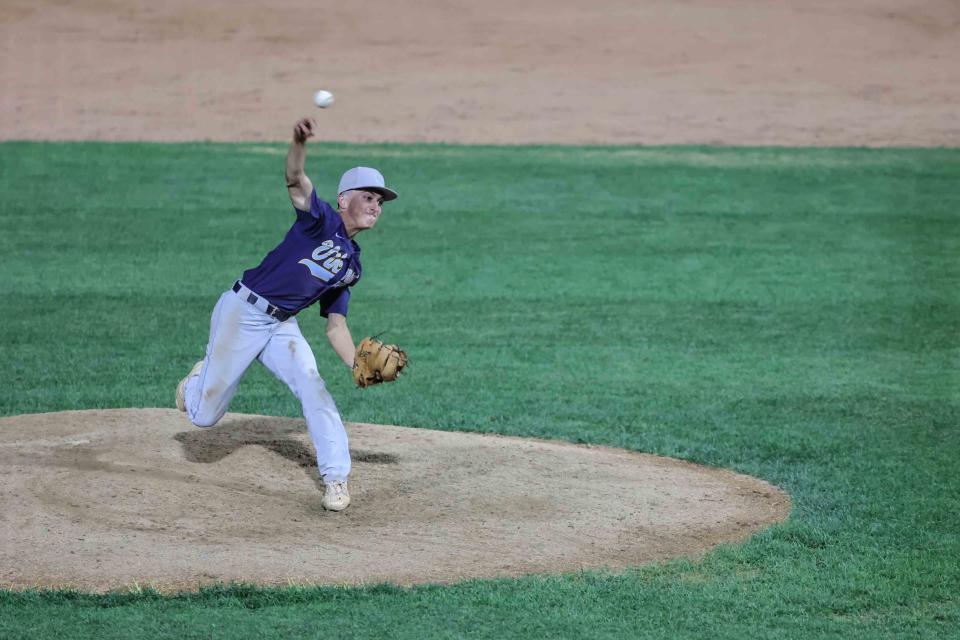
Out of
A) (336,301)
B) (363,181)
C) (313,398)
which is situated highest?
(363,181)

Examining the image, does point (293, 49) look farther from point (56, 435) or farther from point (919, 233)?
point (56, 435)

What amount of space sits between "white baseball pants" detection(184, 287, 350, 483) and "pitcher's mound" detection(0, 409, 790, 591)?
304 mm

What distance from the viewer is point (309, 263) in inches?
250

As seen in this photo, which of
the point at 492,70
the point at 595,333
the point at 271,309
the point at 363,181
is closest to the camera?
the point at 363,181

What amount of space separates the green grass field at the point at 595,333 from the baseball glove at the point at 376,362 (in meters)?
1.27

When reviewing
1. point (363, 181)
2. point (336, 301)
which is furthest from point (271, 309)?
point (363, 181)

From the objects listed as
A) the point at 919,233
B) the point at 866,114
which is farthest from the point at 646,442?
Answer: the point at 866,114

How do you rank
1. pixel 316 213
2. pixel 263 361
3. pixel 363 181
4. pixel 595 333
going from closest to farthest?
1. pixel 316 213
2. pixel 363 181
3. pixel 263 361
4. pixel 595 333

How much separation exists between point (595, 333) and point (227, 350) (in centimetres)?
439

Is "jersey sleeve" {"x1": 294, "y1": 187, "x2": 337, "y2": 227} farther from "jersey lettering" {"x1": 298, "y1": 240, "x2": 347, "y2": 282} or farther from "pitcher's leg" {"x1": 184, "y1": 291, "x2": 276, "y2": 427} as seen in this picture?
"pitcher's leg" {"x1": 184, "y1": 291, "x2": 276, "y2": 427}

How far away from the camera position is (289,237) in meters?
6.40

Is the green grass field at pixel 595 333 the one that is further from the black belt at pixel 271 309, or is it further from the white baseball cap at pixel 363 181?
the white baseball cap at pixel 363 181

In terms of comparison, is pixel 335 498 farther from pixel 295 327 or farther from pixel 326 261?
pixel 326 261

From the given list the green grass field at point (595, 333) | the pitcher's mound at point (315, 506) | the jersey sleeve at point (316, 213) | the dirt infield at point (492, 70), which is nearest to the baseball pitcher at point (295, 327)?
the jersey sleeve at point (316, 213)
